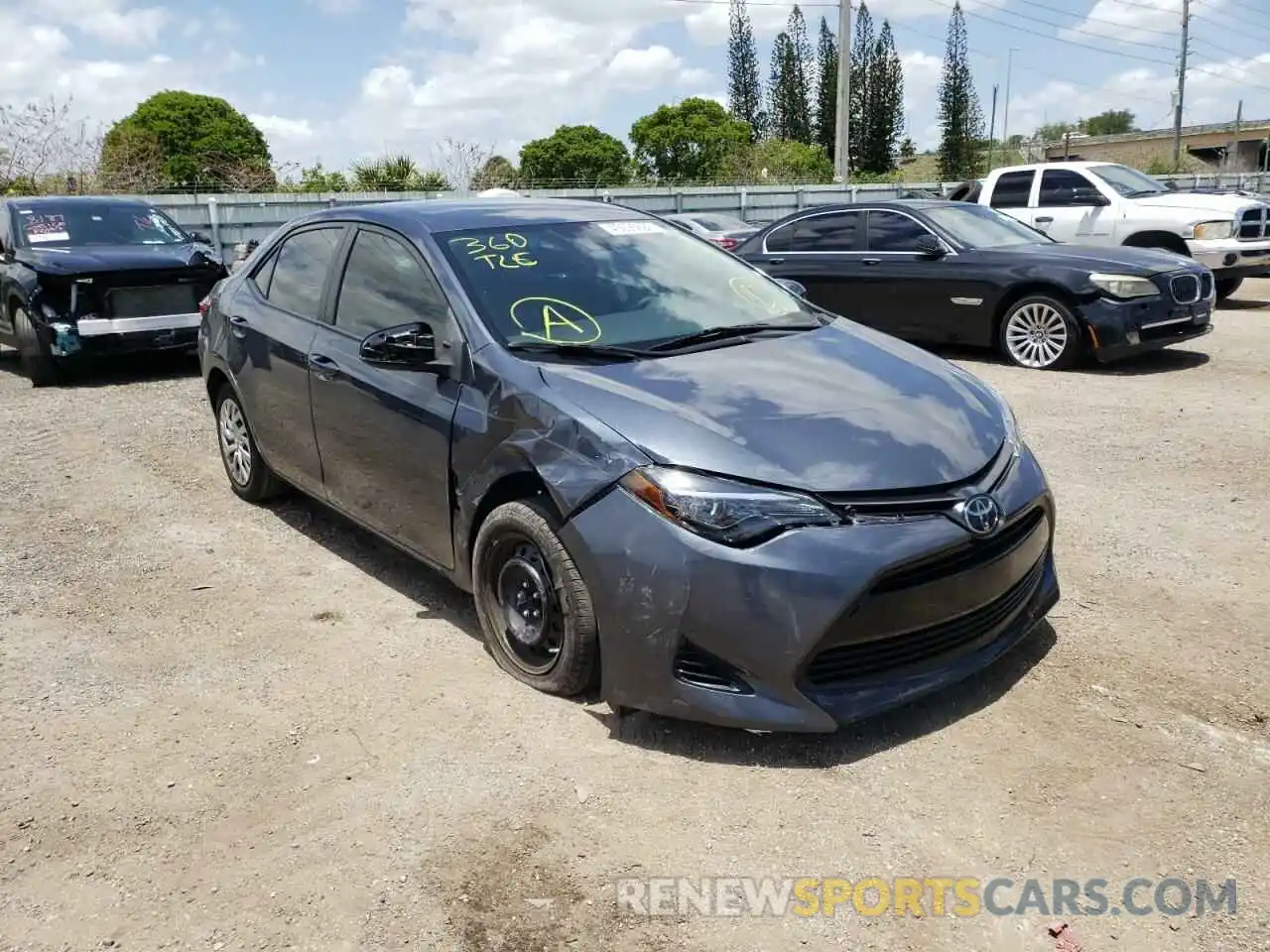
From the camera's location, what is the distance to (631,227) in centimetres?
475

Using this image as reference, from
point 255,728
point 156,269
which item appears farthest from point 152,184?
point 255,728

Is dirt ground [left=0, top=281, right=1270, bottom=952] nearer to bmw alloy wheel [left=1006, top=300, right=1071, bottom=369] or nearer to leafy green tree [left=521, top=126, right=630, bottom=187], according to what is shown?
bmw alloy wheel [left=1006, top=300, right=1071, bottom=369]

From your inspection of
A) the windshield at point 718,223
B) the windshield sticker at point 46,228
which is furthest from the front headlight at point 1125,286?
the windshield at point 718,223

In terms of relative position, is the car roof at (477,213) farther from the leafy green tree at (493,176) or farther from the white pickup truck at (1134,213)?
the leafy green tree at (493,176)

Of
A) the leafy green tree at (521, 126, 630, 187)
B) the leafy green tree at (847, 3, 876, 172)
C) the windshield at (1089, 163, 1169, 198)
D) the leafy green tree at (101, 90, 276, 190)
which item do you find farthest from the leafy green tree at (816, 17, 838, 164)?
the windshield at (1089, 163, 1169, 198)

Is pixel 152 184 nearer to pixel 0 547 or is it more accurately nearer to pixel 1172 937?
pixel 0 547

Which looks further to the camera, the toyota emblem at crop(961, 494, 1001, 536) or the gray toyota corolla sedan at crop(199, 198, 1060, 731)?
the toyota emblem at crop(961, 494, 1001, 536)

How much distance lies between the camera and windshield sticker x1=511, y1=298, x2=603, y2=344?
391 cm

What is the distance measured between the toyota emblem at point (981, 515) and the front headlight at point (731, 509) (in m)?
0.43

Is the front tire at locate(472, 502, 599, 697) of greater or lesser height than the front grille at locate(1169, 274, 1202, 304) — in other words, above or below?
below

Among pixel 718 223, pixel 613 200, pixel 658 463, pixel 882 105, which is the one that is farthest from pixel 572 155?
pixel 658 463

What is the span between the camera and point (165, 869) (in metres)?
2.85

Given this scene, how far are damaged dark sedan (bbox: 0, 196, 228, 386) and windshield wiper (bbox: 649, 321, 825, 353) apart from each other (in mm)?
6967

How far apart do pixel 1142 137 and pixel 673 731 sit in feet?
332
